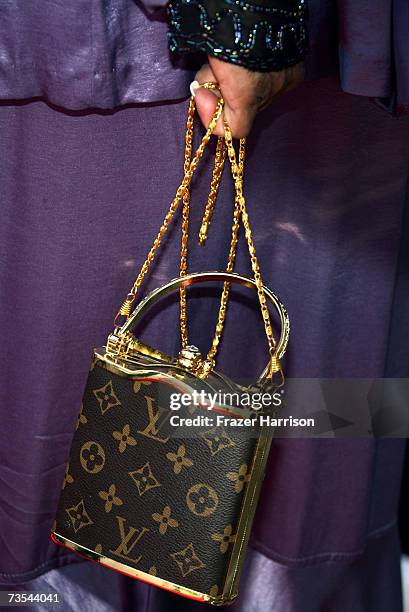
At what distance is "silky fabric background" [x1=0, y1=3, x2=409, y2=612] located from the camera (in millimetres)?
760

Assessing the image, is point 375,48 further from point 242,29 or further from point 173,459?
point 173,459

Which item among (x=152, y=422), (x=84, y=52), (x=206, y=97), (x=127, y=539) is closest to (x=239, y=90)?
(x=206, y=97)

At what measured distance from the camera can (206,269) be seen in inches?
33.1

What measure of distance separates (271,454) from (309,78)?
462 millimetres

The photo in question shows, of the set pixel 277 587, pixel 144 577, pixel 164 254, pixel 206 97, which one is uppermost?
pixel 206 97

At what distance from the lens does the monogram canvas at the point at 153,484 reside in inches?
27.1

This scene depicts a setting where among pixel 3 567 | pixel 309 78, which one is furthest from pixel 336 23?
pixel 3 567

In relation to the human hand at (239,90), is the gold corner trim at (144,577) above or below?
below

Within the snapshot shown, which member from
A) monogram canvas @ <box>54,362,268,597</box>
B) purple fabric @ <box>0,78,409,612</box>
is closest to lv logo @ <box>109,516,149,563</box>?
monogram canvas @ <box>54,362,268,597</box>

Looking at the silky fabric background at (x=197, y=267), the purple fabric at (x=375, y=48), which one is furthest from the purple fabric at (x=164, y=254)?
the purple fabric at (x=375, y=48)

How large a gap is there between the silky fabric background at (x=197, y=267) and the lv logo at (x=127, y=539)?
0.17 m

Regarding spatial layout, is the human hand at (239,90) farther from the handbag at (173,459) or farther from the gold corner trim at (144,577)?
the gold corner trim at (144,577)

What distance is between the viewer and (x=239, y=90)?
646 mm

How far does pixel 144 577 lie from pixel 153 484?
99 millimetres
